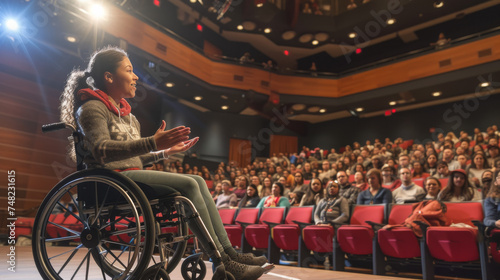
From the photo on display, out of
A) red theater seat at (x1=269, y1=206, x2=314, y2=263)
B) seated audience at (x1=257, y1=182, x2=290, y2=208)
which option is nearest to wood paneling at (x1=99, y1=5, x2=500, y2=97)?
seated audience at (x1=257, y1=182, x2=290, y2=208)

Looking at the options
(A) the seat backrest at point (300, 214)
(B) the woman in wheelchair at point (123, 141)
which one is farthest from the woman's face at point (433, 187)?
(B) the woman in wheelchair at point (123, 141)

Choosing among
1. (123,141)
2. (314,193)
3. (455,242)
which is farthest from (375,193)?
(123,141)

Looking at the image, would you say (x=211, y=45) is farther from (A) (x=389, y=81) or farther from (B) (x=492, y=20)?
(B) (x=492, y=20)

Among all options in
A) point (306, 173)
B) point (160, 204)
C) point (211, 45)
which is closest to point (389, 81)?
point (306, 173)

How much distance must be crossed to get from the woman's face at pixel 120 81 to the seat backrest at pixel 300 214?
165 cm

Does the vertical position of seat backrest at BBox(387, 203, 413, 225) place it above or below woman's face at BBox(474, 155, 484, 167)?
below


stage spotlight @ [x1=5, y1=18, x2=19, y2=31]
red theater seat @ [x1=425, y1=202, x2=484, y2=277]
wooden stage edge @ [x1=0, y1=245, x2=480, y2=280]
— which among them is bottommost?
wooden stage edge @ [x1=0, y1=245, x2=480, y2=280]

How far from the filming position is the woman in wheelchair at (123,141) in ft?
2.53

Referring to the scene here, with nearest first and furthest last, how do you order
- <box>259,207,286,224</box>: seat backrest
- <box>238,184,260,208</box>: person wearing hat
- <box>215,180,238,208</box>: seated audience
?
<box>259,207,286,224</box>: seat backrest < <box>238,184,260,208</box>: person wearing hat < <box>215,180,238,208</box>: seated audience

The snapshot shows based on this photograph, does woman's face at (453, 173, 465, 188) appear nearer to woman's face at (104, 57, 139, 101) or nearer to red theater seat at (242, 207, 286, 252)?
red theater seat at (242, 207, 286, 252)

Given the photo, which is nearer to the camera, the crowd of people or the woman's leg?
the woman's leg

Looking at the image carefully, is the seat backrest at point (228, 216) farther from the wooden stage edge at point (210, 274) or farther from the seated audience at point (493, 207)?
the seated audience at point (493, 207)

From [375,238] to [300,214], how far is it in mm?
606

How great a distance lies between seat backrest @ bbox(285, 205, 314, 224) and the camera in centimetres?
236
